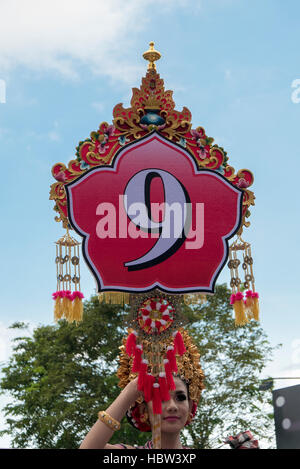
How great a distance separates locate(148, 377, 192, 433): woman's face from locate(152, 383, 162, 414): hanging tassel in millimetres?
184

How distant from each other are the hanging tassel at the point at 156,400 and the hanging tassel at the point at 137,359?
24 cm

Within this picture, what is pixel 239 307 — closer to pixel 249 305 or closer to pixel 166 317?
pixel 249 305

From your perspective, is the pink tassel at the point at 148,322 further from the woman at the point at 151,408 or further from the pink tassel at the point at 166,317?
the woman at the point at 151,408

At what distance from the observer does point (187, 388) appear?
6.00 metres

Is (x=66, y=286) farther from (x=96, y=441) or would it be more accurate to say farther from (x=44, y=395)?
(x=44, y=395)

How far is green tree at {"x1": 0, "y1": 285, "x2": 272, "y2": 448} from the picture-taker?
1608cm

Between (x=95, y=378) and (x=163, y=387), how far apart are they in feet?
38.1

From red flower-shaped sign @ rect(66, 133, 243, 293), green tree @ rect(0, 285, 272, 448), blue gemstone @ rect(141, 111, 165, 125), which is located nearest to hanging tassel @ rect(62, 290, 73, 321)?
red flower-shaped sign @ rect(66, 133, 243, 293)

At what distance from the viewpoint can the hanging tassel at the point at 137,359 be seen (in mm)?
5473

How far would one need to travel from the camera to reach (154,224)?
Result: 5.80 m

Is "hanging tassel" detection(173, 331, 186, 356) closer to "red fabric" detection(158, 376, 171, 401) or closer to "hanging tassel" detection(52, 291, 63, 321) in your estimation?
"red fabric" detection(158, 376, 171, 401)

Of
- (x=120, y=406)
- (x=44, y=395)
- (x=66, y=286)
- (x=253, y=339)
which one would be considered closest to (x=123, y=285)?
A: (x=66, y=286)
